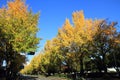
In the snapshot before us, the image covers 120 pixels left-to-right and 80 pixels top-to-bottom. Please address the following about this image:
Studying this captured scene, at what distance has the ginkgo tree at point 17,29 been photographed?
A: 18.6 m

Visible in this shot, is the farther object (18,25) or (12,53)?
(12,53)

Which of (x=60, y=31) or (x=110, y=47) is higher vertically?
(x=60, y=31)

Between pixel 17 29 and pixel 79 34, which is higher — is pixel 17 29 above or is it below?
below

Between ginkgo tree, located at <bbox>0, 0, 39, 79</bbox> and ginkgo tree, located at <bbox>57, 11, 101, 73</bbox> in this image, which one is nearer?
ginkgo tree, located at <bbox>0, 0, 39, 79</bbox>

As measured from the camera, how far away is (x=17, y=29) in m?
19.1

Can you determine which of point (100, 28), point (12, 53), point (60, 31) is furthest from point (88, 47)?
point (12, 53)

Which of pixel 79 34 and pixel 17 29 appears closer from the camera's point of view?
pixel 17 29

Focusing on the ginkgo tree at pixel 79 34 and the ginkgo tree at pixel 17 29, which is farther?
the ginkgo tree at pixel 79 34

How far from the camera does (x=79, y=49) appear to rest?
31484 mm

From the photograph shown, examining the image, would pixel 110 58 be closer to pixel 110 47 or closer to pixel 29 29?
pixel 110 47


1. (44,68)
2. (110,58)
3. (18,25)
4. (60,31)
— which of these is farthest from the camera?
(44,68)

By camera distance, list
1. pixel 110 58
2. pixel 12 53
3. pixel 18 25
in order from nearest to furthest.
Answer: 1. pixel 18 25
2. pixel 12 53
3. pixel 110 58

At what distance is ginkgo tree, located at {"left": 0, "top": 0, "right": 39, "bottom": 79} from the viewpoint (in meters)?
18.6

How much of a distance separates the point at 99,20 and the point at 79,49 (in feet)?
17.4
